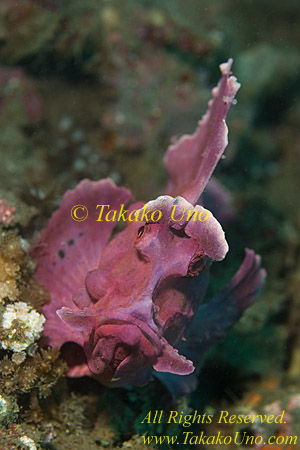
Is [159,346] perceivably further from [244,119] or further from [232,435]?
[244,119]

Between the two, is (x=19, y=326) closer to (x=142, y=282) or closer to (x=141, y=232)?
(x=142, y=282)

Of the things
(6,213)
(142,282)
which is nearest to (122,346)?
(142,282)

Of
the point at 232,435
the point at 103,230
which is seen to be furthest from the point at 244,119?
the point at 232,435

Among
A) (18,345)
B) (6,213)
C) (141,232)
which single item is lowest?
(18,345)

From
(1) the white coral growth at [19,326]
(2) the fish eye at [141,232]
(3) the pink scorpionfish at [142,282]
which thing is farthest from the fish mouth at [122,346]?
(2) the fish eye at [141,232]

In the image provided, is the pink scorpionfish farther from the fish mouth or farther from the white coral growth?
the white coral growth

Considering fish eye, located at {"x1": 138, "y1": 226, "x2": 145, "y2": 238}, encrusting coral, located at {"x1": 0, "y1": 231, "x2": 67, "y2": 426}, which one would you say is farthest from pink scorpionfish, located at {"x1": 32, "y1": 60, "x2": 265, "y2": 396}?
encrusting coral, located at {"x1": 0, "y1": 231, "x2": 67, "y2": 426}

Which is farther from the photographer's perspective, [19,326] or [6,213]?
[6,213]
